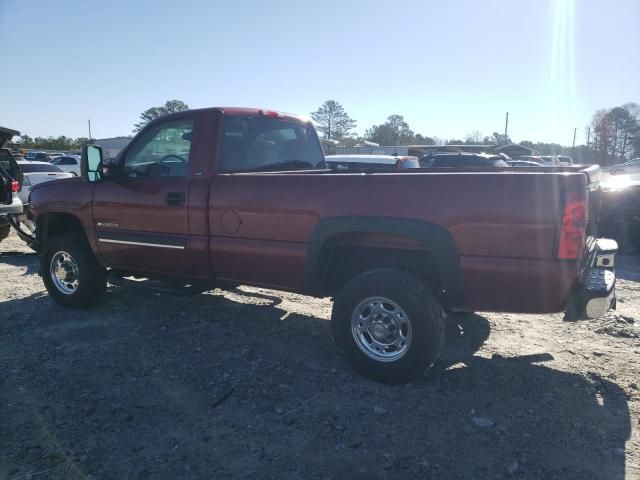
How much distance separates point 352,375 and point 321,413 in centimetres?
60

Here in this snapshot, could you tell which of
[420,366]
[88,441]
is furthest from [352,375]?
[88,441]

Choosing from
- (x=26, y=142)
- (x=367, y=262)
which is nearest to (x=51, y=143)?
(x=26, y=142)

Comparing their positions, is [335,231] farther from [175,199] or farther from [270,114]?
[270,114]

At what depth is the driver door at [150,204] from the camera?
437cm

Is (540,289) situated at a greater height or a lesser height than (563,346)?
greater

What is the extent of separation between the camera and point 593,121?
62.2 meters

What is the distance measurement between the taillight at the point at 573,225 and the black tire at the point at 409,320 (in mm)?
898

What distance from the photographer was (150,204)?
14.8 ft

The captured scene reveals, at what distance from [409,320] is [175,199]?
223 cm

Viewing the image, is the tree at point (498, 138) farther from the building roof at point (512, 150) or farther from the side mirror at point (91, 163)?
the side mirror at point (91, 163)

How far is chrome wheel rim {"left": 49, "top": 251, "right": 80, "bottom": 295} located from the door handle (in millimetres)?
1629

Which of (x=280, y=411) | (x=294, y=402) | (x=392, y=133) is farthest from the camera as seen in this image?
(x=392, y=133)

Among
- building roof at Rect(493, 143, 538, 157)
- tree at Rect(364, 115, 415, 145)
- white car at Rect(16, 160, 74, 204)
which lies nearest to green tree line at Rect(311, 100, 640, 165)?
tree at Rect(364, 115, 415, 145)

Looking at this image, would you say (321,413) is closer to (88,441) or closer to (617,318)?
(88,441)
